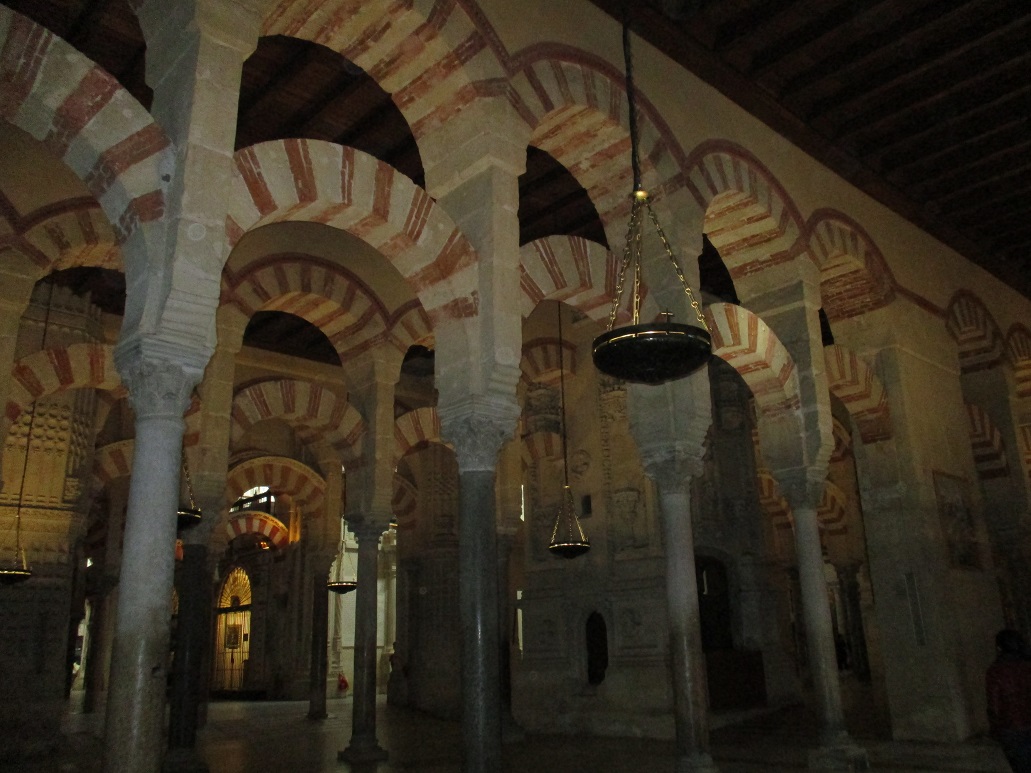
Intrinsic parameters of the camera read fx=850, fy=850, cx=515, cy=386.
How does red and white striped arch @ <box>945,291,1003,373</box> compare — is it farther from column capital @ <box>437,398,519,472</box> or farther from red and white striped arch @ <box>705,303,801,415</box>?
column capital @ <box>437,398,519,472</box>

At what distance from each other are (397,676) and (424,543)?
1.99 meters

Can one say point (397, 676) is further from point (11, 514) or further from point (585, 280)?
point (585, 280)

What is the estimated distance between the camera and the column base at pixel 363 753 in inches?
243

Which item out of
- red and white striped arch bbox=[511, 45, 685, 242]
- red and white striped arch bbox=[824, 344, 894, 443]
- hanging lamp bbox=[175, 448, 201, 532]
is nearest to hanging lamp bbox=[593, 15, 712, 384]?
red and white striped arch bbox=[511, 45, 685, 242]

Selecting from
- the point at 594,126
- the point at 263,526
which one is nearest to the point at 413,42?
the point at 594,126

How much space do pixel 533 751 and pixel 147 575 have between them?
187 inches

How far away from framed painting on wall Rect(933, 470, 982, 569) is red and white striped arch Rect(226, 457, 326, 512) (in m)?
7.26

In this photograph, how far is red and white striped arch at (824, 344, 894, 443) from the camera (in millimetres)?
7121

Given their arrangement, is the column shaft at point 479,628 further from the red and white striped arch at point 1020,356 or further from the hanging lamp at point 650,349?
the red and white striped arch at point 1020,356

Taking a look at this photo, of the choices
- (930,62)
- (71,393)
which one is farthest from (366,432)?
A: (930,62)

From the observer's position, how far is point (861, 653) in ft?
44.6

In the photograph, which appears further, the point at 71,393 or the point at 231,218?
the point at 71,393

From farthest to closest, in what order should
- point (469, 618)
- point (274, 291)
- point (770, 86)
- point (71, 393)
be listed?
point (71, 393) < point (274, 291) < point (770, 86) < point (469, 618)

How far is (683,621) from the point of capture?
4.95m
